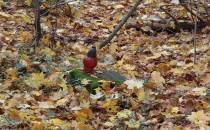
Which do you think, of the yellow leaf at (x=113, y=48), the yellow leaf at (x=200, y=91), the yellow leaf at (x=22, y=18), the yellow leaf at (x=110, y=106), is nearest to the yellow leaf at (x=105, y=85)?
the yellow leaf at (x=110, y=106)

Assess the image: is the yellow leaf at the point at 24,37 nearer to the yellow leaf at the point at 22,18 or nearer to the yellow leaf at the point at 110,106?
the yellow leaf at the point at 22,18

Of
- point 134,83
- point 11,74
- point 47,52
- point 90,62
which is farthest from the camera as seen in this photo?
point 47,52

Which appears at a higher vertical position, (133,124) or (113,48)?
(133,124)

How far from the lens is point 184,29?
8133mm

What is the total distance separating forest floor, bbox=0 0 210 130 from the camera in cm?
455

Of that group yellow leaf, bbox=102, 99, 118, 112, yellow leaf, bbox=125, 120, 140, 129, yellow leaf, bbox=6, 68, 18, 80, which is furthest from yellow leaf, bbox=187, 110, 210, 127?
yellow leaf, bbox=6, 68, 18, 80

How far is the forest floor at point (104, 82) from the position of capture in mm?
4551

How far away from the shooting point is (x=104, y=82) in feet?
17.5

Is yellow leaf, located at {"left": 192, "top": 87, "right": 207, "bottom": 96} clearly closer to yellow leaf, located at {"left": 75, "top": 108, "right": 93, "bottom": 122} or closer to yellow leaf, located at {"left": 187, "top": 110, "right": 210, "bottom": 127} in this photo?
yellow leaf, located at {"left": 187, "top": 110, "right": 210, "bottom": 127}

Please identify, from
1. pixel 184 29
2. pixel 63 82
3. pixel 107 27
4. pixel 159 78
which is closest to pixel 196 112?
pixel 159 78

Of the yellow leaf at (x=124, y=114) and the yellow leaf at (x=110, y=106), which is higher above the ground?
the yellow leaf at (x=124, y=114)

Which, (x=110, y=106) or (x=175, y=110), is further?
(x=110, y=106)

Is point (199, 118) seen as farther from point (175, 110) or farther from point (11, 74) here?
point (11, 74)

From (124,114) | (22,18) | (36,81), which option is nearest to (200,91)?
(124,114)
